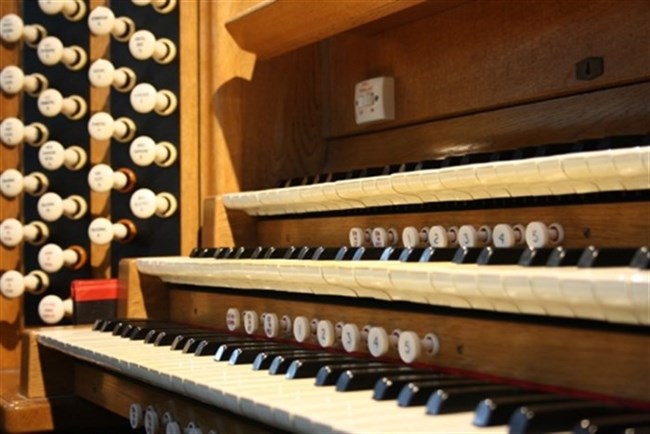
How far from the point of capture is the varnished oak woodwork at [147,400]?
1.33 metres

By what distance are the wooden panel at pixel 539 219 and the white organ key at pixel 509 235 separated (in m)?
0.02

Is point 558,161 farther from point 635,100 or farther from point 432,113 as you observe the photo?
point 432,113

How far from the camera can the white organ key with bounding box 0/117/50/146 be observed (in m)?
2.38

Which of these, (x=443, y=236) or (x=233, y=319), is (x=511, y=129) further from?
(x=233, y=319)

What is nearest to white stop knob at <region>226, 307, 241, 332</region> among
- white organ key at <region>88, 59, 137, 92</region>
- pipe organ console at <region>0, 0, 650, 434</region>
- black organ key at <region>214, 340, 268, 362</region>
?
pipe organ console at <region>0, 0, 650, 434</region>

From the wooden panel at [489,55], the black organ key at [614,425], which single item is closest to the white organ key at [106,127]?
the wooden panel at [489,55]

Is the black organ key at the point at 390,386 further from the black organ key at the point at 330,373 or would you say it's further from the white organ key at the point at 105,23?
the white organ key at the point at 105,23

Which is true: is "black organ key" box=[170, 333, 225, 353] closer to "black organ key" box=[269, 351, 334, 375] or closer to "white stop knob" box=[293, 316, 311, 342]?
"white stop knob" box=[293, 316, 311, 342]

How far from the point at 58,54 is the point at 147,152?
31cm

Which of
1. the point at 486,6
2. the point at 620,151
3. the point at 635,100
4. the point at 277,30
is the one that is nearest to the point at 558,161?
the point at 620,151

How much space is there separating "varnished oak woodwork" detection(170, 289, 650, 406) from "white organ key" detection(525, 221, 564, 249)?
14cm

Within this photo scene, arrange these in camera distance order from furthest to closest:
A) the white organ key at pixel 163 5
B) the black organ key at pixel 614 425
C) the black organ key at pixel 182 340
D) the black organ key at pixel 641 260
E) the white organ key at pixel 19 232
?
the white organ key at pixel 163 5
the white organ key at pixel 19 232
the black organ key at pixel 182 340
the black organ key at pixel 641 260
the black organ key at pixel 614 425

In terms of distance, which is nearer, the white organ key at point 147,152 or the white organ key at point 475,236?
the white organ key at point 475,236

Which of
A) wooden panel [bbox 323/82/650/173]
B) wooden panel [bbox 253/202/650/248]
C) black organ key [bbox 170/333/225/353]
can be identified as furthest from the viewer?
black organ key [bbox 170/333/225/353]
